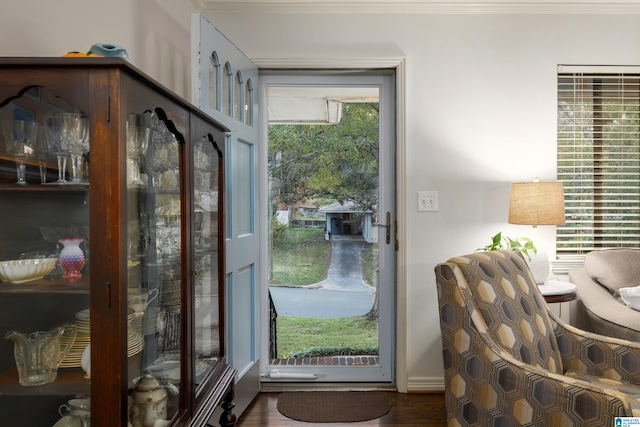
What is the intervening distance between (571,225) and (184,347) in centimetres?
265

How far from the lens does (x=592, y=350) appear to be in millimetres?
2039

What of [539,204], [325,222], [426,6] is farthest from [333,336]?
[426,6]

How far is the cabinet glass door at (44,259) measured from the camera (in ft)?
3.45

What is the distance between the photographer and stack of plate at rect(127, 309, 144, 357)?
1.15 metres

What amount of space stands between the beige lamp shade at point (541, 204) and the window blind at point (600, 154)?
484 mm

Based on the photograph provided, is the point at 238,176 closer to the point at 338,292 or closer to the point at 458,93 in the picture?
the point at 338,292

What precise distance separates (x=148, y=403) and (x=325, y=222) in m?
2.08

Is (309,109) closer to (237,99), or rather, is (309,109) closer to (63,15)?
(237,99)

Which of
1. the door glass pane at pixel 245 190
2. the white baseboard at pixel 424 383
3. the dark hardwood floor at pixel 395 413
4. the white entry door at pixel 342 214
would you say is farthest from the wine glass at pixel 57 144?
the white baseboard at pixel 424 383

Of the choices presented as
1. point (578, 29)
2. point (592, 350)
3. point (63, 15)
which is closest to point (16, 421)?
point (63, 15)

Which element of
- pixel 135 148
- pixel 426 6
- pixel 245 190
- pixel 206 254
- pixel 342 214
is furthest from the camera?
pixel 342 214

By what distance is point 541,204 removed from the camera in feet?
8.81

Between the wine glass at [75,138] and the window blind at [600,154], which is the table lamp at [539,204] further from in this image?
the wine glass at [75,138]

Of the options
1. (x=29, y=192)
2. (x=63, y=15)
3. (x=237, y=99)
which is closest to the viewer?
(x=29, y=192)
